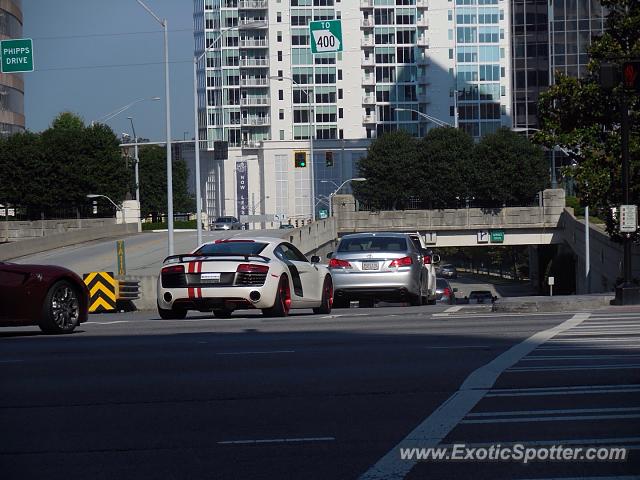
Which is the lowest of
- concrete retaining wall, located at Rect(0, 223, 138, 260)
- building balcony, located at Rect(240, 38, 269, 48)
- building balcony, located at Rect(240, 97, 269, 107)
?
concrete retaining wall, located at Rect(0, 223, 138, 260)

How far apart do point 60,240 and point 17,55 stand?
24.0 m

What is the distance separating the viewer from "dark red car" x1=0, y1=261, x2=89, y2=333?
15.1 meters

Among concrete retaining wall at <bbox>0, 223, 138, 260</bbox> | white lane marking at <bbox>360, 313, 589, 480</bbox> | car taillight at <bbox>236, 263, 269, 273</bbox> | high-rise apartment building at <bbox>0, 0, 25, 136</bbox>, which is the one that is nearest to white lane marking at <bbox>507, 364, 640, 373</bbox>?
white lane marking at <bbox>360, 313, 589, 480</bbox>

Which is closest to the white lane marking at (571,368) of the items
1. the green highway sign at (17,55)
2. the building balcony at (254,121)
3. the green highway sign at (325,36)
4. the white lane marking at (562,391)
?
the white lane marking at (562,391)

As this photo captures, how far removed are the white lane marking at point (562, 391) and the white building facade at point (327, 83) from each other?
122 metres

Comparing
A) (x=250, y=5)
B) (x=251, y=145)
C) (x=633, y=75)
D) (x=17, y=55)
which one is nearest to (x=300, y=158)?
(x=17, y=55)

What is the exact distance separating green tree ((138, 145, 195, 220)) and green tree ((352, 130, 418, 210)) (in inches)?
1197

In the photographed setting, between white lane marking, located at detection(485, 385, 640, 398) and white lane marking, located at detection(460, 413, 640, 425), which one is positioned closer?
white lane marking, located at detection(460, 413, 640, 425)

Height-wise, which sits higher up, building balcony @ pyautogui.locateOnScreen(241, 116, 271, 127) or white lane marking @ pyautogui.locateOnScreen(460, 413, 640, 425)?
building balcony @ pyautogui.locateOnScreen(241, 116, 271, 127)

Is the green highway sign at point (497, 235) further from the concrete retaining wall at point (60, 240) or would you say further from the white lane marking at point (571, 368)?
the white lane marking at point (571, 368)

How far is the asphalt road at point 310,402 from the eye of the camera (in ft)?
23.2

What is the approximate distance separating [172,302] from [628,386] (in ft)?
36.1

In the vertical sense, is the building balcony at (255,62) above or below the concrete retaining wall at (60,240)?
above

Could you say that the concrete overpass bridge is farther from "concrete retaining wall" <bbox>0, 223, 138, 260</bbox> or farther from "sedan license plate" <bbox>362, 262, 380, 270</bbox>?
"sedan license plate" <bbox>362, 262, 380, 270</bbox>
